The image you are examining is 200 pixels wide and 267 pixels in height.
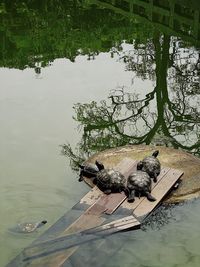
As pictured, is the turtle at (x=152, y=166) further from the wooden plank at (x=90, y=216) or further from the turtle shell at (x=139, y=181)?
the wooden plank at (x=90, y=216)

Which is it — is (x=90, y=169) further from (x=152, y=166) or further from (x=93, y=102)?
(x=93, y=102)

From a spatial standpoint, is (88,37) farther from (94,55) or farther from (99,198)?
(99,198)

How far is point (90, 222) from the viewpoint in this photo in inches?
242

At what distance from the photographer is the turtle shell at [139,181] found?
6766 millimetres

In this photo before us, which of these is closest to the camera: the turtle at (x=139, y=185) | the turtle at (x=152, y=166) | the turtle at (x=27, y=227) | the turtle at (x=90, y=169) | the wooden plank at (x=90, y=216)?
the wooden plank at (x=90, y=216)

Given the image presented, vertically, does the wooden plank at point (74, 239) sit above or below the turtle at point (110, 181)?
below

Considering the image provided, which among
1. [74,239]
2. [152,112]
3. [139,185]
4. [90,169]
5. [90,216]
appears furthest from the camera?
[152,112]

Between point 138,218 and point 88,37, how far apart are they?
11.0 m

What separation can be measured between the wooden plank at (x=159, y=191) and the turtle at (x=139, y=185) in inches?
4.2

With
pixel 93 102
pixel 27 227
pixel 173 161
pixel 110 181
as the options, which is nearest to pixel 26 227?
pixel 27 227

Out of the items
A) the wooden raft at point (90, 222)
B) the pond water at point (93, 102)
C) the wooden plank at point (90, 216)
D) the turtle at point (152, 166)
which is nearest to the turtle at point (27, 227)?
the pond water at point (93, 102)

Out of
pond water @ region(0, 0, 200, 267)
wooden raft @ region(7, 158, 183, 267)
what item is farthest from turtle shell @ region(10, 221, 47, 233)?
wooden raft @ region(7, 158, 183, 267)

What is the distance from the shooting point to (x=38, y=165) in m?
8.29

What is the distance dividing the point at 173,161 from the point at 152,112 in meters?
2.78
